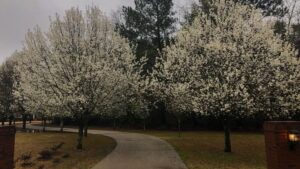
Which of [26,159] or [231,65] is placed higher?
[231,65]

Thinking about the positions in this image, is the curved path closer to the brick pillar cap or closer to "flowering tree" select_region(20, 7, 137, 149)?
"flowering tree" select_region(20, 7, 137, 149)

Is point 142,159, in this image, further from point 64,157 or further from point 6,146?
point 6,146

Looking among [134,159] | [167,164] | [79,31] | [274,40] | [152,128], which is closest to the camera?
[167,164]

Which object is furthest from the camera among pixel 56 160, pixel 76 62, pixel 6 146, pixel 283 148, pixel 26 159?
pixel 76 62

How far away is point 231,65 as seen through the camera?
18.6 metres

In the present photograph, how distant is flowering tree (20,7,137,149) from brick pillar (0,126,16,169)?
31.0 feet

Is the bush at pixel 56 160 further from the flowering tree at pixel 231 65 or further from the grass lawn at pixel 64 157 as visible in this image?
the flowering tree at pixel 231 65

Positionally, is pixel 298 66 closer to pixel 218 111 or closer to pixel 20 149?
pixel 218 111

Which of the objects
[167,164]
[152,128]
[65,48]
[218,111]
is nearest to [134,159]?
[167,164]

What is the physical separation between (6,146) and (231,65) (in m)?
12.5

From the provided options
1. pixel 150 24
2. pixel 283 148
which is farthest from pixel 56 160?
pixel 150 24

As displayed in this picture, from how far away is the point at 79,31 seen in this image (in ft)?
69.9

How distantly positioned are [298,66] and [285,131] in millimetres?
12656

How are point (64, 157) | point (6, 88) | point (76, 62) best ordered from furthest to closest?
point (6, 88), point (76, 62), point (64, 157)
